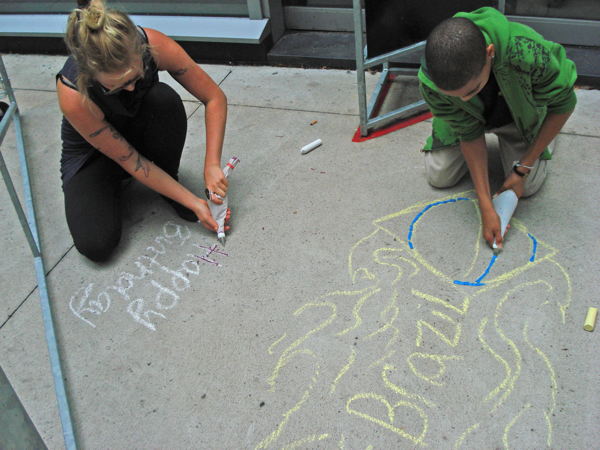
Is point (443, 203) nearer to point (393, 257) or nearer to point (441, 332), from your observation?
point (393, 257)

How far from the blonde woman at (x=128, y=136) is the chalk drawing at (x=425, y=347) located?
0.43m

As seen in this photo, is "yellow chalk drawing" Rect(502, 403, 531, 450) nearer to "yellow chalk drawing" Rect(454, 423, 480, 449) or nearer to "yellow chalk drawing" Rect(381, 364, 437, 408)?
"yellow chalk drawing" Rect(454, 423, 480, 449)

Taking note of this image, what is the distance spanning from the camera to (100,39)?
5.84 ft

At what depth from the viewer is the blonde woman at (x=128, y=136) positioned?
6.72 feet

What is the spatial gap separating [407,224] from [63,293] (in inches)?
58.8

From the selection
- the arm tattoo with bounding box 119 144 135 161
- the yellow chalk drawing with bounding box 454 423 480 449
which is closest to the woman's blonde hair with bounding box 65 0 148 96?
the arm tattoo with bounding box 119 144 135 161

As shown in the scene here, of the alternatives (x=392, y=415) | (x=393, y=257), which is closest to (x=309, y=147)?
(x=393, y=257)

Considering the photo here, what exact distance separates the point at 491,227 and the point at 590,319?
0.49 metres

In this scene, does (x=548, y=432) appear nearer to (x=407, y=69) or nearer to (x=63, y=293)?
(x=63, y=293)

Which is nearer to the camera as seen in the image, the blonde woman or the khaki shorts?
the blonde woman

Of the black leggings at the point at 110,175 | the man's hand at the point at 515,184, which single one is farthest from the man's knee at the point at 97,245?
the man's hand at the point at 515,184

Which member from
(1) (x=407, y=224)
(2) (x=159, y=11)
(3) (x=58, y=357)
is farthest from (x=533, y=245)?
(2) (x=159, y=11)

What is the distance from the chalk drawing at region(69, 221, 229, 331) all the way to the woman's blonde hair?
2.72 feet

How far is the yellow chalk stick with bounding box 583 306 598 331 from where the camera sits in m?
1.85
